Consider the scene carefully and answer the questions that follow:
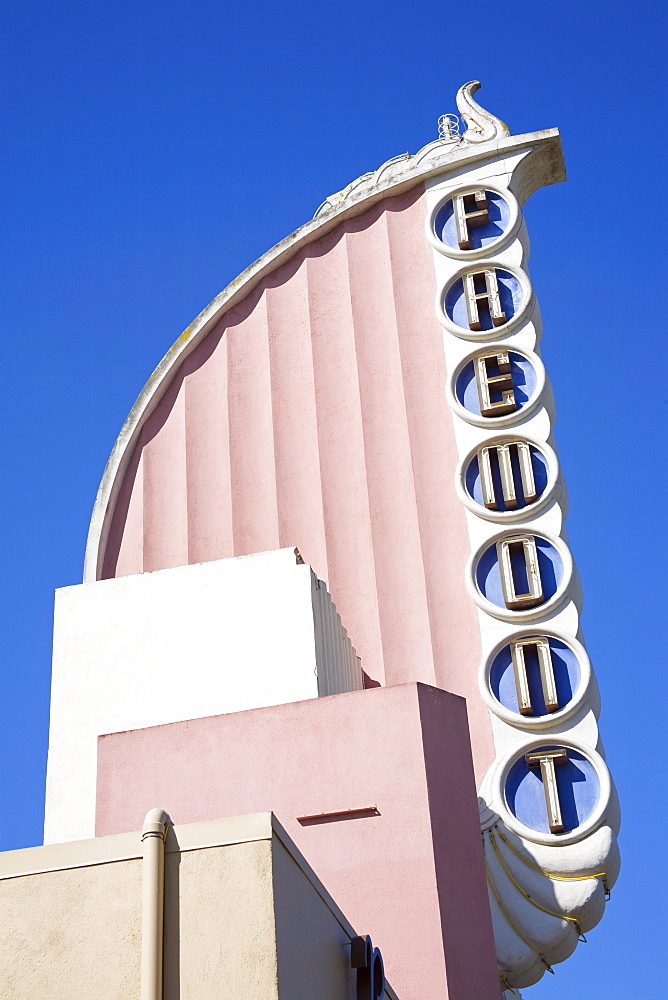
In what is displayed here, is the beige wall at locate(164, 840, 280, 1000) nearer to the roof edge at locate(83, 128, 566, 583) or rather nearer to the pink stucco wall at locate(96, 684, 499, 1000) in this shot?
the pink stucco wall at locate(96, 684, 499, 1000)

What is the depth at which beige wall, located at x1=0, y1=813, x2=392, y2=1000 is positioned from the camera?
7.54 m

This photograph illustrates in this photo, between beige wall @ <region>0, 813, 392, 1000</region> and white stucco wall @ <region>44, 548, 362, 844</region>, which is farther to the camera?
white stucco wall @ <region>44, 548, 362, 844</region>

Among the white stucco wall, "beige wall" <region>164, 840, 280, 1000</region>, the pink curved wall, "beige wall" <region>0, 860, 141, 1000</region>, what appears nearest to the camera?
"beige wall" <region>164, 840, 280, 1000</region>

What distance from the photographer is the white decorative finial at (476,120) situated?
18219mm

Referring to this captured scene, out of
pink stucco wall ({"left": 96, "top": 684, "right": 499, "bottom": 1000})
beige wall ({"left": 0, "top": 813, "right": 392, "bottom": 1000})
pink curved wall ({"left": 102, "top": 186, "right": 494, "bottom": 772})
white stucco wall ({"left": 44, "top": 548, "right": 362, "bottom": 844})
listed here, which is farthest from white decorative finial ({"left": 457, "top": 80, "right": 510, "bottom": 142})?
beige wall ({"left": 0, "top": 813, "right": 392, "bottom": 1000})

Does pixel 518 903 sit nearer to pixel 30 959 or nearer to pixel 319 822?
pixel 319 822

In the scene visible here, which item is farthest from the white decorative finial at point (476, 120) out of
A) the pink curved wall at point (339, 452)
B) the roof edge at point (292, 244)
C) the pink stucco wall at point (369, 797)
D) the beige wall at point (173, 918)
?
the beige wall at point (173, 918)

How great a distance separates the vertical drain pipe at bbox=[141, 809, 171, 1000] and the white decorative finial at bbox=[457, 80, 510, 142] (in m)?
12.6

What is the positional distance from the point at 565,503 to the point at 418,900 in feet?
20.2

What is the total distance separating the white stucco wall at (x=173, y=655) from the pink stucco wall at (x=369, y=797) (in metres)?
1.06

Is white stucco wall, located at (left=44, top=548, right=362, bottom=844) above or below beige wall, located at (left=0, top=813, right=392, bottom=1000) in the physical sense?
above

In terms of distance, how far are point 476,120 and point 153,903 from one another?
44.5 feet

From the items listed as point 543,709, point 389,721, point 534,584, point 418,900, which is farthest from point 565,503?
point 418,900

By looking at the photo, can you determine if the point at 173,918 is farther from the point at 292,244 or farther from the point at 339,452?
the point at 292,244
